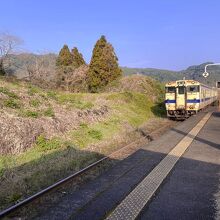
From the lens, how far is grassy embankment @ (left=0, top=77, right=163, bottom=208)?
9.76 metres

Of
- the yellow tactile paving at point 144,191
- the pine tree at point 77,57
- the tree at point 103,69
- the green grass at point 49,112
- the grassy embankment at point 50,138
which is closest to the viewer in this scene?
the yellow tactile paving at point 144,191

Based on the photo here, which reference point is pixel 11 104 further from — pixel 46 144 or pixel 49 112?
pixel 46 144

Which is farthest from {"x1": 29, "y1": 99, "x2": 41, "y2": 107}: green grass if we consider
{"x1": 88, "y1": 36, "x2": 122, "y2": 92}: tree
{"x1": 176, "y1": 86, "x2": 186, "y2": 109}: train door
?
{"x1": 88, "y1": 36, "x2": 122, "y2": 92}: tree

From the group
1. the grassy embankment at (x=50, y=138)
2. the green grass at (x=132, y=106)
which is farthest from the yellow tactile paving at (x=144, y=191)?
the green grass at (x=132, y=106)

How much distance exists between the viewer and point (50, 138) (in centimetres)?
1454

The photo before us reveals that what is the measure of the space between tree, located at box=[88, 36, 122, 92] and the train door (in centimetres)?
→ 2006

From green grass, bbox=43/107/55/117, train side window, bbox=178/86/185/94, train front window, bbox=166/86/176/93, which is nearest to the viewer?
green grass, bbox=43/107/55/117

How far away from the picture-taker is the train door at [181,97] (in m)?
28.5

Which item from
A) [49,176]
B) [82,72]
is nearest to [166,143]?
[49,176]

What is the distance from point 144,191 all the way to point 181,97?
21371mm

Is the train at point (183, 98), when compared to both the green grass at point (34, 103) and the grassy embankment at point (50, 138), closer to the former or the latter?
the grassy embankment at point (50, 138)

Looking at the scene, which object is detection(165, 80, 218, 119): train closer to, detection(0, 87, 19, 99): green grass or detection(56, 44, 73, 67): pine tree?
detection(0, 87, 19, 99): green grass

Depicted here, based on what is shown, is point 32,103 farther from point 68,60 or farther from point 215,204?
point 68,60

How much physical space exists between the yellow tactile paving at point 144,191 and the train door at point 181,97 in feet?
52.1
